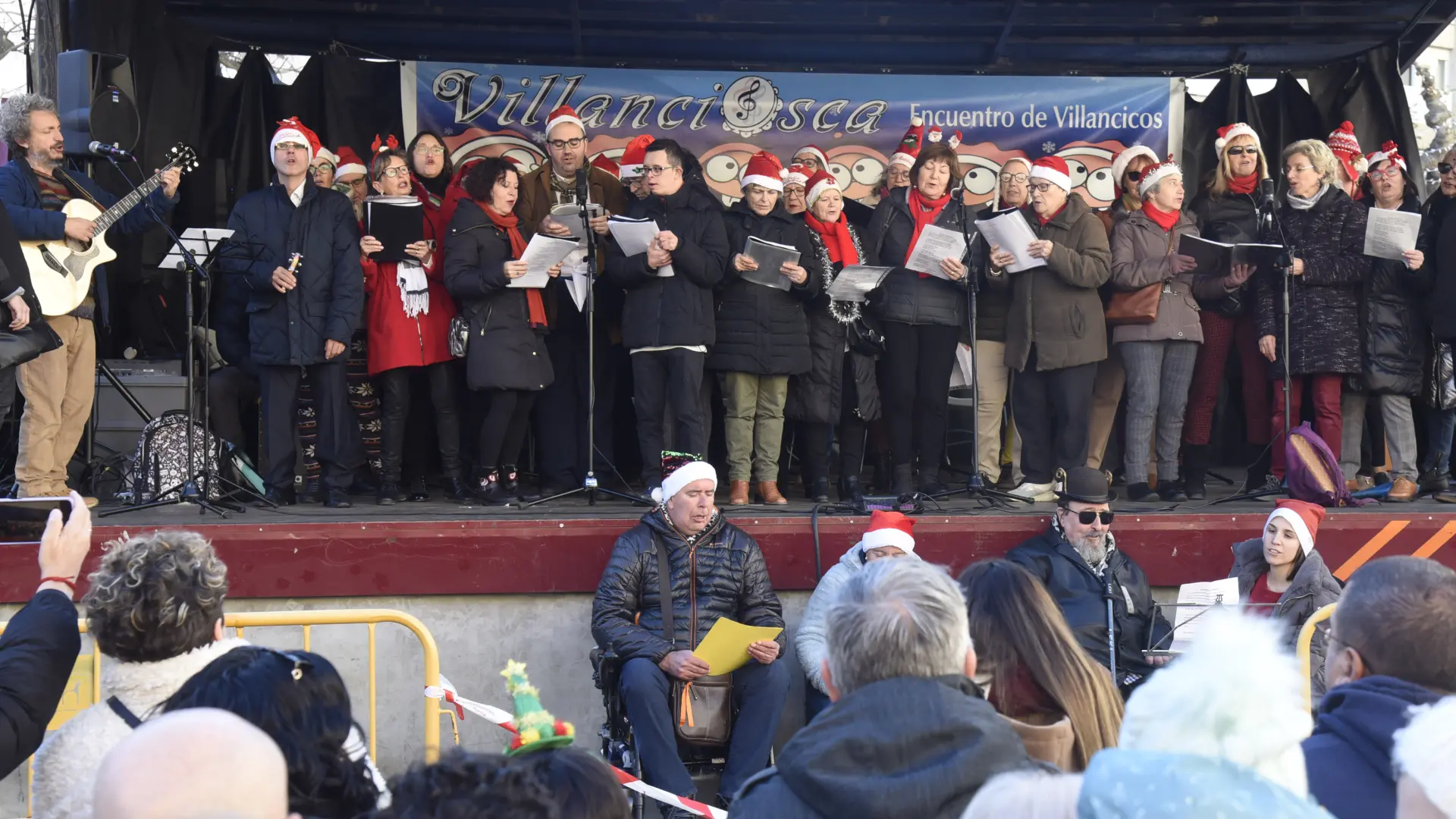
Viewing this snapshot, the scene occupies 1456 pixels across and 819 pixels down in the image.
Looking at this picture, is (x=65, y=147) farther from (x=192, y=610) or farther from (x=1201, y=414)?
(x=1201, y=414)

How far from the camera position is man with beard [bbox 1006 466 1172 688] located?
208 inches

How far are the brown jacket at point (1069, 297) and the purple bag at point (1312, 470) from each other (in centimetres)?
100

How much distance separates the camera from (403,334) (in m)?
6.52

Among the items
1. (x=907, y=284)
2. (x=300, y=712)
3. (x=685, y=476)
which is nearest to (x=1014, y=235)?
(x=907, y=284)

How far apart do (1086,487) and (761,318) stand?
1817mm

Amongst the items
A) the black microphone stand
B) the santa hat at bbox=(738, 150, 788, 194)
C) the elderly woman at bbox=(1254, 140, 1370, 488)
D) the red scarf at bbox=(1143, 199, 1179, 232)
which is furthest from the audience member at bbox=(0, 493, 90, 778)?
the elderly woman at bbox=(1254, 140, 1370, 488)

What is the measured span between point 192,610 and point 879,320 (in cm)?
475

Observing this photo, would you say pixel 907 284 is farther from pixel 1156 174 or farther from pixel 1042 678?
pixel 1042 678

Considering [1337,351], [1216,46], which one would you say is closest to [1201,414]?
[1337,351]

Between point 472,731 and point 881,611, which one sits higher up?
point 881,611

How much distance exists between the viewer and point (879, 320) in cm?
686

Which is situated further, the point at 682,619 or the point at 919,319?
the point at 919,319

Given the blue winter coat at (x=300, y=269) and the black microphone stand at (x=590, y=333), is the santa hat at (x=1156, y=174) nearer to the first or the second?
the black microphone stand at (x=590, y=333)

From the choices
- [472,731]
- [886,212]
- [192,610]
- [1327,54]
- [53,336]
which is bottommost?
[472,731]
